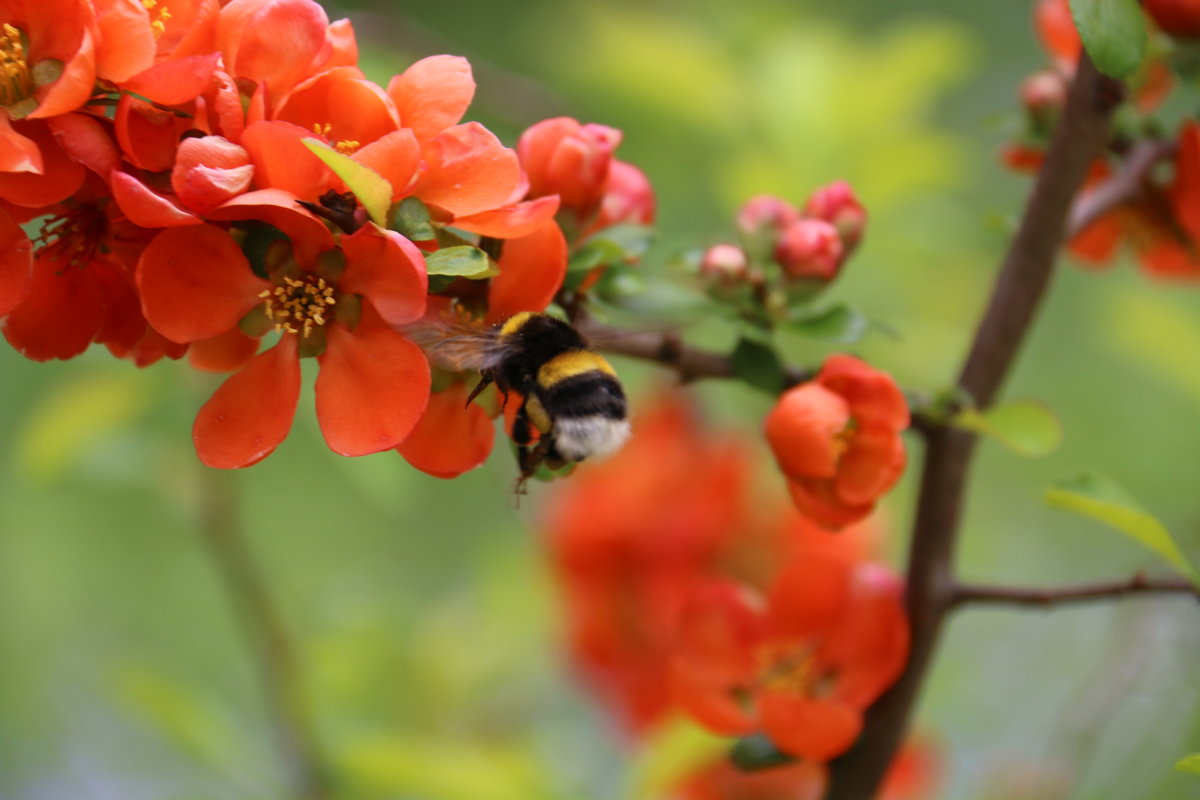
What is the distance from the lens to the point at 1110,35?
588 mm

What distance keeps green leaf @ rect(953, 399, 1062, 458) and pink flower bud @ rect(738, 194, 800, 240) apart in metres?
0.15

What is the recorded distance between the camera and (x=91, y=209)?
581 millimetres

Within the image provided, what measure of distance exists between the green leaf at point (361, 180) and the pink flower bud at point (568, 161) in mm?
135

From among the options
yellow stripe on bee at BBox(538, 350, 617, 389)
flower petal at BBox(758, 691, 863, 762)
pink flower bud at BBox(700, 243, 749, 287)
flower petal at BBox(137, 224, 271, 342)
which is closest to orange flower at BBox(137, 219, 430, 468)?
flower petal at BBox(137, 224, 271, 342)

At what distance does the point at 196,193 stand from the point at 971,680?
3.83 ft

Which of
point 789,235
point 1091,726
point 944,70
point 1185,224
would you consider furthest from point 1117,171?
point 944,70

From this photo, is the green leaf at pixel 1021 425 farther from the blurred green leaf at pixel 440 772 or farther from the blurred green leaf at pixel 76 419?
the blurred green leaf at pixel 76 419

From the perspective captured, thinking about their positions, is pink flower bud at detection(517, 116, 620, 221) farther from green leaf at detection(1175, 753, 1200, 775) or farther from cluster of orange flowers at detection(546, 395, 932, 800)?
cluster of orange flowers at detection(546, 395, 932, 800)

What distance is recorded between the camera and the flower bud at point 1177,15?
73 centimetres

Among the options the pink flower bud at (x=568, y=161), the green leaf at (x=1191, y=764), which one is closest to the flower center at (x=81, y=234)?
the pink flower bud at (x=568, y=161)

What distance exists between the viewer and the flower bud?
0.73 metres

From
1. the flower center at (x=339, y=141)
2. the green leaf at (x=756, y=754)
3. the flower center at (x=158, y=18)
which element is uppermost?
the flower center at (x=158, y=18)

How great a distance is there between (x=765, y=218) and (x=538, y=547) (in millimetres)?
714

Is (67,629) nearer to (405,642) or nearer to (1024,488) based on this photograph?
(405,642)
